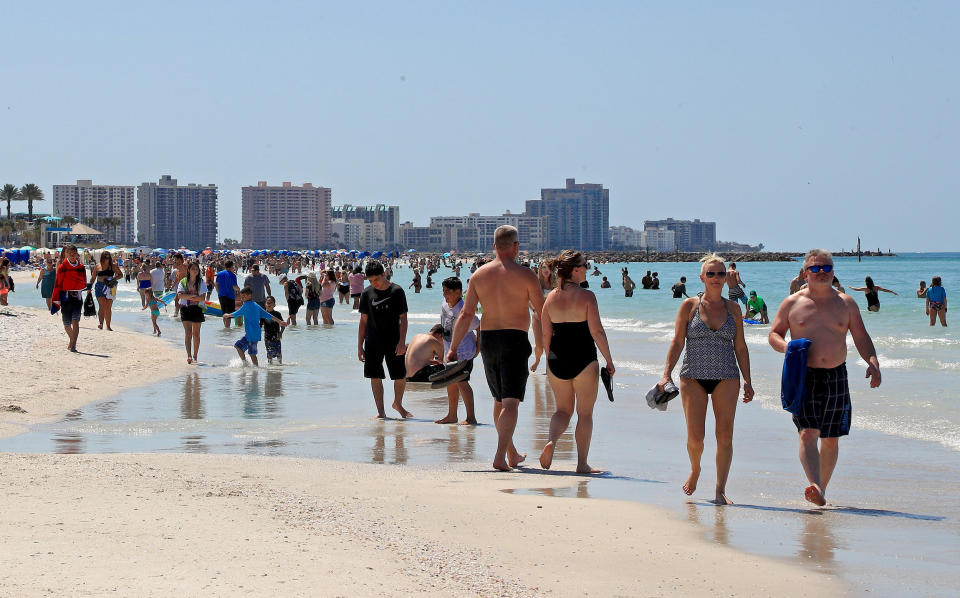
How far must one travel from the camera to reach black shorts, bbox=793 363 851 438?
588 centimetres

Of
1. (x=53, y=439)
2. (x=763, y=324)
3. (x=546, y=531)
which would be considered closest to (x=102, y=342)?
(x=53, y=439)

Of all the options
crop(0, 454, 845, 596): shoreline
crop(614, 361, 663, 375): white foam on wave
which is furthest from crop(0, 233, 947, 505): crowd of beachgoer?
crop(614, 361, 663, 375): white foam on wave

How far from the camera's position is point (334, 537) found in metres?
4.61

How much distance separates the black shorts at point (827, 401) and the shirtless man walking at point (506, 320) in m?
1.70

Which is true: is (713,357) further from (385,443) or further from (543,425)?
(543,425)

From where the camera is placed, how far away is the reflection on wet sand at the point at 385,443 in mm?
7469

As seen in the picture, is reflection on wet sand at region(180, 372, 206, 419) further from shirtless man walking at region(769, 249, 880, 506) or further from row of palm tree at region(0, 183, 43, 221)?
row of palm tree at region(0, 183, 43, 221)

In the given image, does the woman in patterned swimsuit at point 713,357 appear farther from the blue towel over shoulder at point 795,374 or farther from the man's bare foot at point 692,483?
the blue towel over shoulder at point 795,374

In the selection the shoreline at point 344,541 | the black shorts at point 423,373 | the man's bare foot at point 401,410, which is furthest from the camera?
the man's bare foot at point 401,410

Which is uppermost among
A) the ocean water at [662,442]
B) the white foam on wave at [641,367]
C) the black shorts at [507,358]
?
the black shorts at [507,358]

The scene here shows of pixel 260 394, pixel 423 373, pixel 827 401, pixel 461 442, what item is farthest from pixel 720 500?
pixel 260 394

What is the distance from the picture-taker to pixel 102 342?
16.1m

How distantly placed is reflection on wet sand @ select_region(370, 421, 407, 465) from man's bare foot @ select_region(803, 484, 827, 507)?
8.87 feet

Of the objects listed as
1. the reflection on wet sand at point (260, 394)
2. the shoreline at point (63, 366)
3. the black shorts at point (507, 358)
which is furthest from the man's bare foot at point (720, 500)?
the shoreline at point (63, 366)
